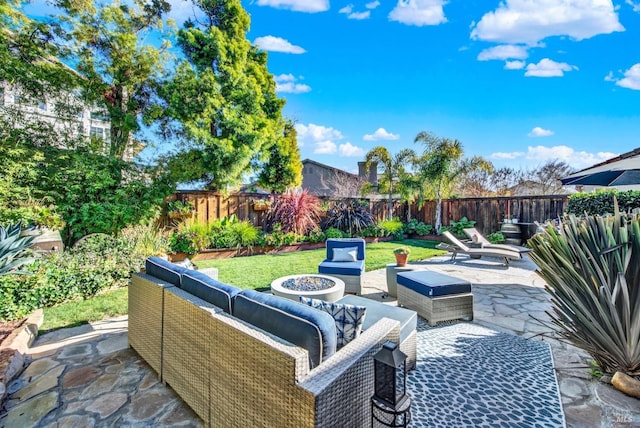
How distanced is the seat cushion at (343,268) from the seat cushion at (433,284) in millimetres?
833

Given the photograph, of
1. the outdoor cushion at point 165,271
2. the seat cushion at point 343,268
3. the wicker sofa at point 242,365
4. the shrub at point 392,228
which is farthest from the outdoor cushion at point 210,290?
the shrub at point 392,228

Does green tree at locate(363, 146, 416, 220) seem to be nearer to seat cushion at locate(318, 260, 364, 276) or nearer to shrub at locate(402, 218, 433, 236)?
shrub at locate(402, 218, 433, 236)

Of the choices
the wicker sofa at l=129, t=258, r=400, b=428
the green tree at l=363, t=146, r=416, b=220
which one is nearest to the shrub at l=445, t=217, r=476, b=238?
the green tree at l=363, t=146, r=416, b=220

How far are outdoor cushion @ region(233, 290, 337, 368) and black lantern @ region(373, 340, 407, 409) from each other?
0.27 metres

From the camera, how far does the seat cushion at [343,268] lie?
4.83 m

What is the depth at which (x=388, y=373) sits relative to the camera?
1533 millimetres

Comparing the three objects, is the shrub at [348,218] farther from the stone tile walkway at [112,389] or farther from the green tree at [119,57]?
the stone tile walkway at [112,389]

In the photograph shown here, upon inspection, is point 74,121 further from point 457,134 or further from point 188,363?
point 457,134

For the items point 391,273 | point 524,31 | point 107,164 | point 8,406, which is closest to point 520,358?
point 391,273

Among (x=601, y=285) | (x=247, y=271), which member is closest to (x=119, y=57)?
(x=247, y=271)

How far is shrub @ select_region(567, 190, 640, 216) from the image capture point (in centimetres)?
629

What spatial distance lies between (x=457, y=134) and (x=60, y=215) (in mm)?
12193

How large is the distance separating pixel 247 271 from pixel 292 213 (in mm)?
3625

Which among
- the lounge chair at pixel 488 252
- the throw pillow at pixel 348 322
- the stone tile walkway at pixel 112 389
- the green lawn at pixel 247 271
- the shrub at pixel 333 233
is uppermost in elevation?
the throw pillow at pixel 348 322
